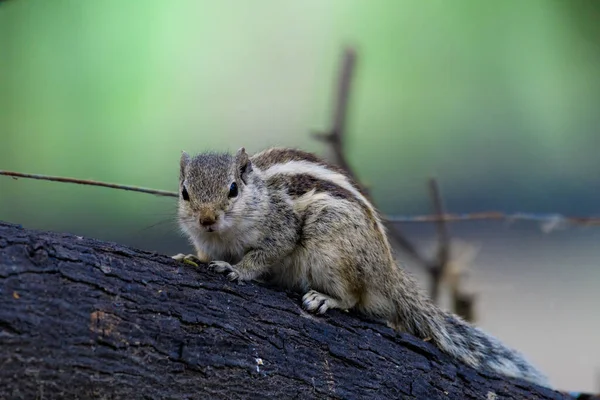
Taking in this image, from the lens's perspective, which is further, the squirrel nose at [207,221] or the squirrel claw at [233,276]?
the squirrel nose at [207,221]

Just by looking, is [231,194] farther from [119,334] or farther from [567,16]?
[567,16]

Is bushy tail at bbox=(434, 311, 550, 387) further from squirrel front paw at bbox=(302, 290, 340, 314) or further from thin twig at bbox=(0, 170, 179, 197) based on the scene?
thin twig at bbox=(0, 170, 179, 197)

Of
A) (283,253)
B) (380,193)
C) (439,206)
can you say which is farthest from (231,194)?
(380,193)

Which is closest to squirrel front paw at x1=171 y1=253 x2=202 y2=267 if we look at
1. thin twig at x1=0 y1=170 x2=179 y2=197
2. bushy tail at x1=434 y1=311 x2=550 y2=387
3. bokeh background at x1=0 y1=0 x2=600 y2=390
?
thin twig at x1=0 y1=170 x2=179 y2=197

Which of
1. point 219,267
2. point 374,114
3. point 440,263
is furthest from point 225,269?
point 374,114

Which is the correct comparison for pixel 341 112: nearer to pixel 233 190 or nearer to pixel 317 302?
pixel 233 190

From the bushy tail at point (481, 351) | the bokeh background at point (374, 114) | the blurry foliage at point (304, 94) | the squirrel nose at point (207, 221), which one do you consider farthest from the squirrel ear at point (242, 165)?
the blurry foliage at point (304, 94)

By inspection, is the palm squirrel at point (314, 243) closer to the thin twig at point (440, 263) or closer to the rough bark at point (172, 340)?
the rough bark at point (172, 340)

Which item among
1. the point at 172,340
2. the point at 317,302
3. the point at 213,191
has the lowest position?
the point at 172,340
